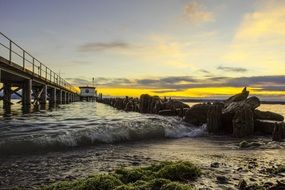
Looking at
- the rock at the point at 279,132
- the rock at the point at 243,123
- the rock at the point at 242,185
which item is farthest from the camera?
the rock at the point at 243,123

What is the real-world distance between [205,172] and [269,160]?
2.92 metres

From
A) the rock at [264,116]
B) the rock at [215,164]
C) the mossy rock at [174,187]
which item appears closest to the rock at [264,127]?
the rock at [264,116]

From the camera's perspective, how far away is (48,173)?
7918 millimetres

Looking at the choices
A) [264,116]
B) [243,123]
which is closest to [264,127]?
[243,123]

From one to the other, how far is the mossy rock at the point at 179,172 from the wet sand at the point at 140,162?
224mm

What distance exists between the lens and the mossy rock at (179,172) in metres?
7.29

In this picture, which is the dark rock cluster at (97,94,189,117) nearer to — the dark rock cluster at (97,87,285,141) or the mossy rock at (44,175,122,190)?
the dark rock cluster at (97,87,285,141)

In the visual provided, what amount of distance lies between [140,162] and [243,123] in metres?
9.06

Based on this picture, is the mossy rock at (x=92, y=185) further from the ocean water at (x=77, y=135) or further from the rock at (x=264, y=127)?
the rock at (x=264, y=127)

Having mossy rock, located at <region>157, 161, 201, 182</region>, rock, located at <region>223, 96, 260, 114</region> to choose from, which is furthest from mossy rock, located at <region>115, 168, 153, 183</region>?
rock, located at <region>223, 96, 260, 114</region>

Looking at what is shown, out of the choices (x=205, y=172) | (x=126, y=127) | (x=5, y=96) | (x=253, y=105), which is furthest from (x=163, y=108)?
(x=205, y=172)

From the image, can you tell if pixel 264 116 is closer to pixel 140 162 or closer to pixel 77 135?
pixel 77 135

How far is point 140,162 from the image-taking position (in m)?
9.35

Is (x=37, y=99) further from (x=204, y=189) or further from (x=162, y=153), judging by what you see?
(x=204, y=189)
